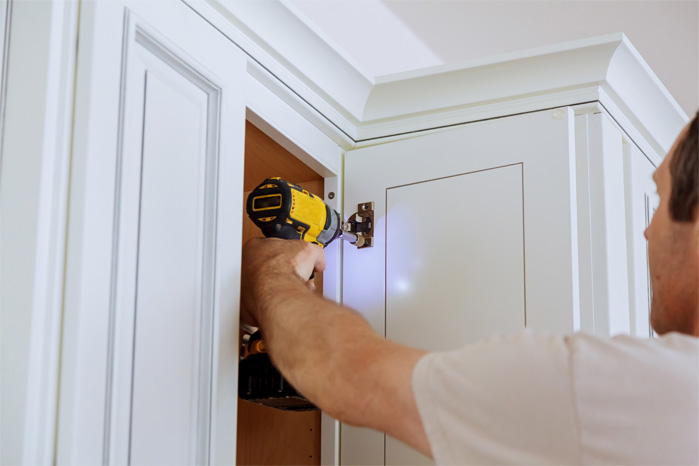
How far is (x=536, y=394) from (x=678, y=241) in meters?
0.32

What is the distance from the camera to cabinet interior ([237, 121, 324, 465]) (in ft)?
5.38

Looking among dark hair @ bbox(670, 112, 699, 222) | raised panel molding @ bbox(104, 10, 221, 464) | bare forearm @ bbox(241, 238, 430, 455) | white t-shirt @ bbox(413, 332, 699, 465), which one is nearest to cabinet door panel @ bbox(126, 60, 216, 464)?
raised panel molding @ bbox(104, 10, 221, 464)

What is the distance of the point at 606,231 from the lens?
4.92 feet

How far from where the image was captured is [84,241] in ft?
3.15

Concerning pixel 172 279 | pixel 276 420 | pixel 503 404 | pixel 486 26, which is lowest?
pixel 276 420

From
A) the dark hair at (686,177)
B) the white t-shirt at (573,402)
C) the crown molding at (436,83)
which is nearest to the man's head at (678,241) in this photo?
the dark hair at (686,177)

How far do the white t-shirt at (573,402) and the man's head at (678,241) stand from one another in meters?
0.16

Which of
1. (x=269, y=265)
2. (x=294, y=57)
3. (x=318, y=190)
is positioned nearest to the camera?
(x=269, y=265)

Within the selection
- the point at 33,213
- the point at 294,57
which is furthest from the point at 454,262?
the point at 33,213

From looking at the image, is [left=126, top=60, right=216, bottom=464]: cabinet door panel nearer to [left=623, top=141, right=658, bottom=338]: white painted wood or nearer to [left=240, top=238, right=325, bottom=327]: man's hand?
[left=240, top=238, right=325, bottom=327]: man's hand

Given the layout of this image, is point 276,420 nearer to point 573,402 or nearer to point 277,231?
point 277,231

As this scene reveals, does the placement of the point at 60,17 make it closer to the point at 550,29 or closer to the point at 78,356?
the point at 78,356

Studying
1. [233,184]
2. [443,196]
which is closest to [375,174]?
[443,196]

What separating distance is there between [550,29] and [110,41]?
5.13 ft
